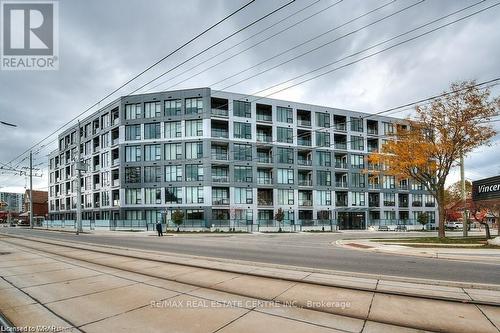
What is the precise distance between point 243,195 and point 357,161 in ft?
72.6

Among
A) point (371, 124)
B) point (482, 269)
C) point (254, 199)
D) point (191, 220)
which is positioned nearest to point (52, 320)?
point (482, 269)

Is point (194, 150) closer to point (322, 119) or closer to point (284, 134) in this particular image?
point (284, 134)

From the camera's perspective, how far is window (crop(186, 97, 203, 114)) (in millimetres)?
46219

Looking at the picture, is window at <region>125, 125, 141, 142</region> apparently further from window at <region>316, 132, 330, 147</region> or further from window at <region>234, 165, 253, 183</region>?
window at <region>316, 132, 330, 147</region>

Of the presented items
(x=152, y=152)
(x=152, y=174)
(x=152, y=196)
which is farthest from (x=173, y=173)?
(x=152, y=152)

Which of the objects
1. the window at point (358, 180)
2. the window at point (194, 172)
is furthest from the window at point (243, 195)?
the window at point (358, 180)

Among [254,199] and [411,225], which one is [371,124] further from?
[254,199]

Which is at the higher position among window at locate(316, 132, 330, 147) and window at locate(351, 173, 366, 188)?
window at locate(316, 132, 330, 147)

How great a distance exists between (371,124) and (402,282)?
54.1 metres

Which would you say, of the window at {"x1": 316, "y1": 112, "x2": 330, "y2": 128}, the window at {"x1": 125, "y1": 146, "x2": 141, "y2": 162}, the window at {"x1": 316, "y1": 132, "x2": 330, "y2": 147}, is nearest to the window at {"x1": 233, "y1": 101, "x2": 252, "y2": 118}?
the window at {"x1": 316, "y1": 112, "x2": 330, "y2": 128}

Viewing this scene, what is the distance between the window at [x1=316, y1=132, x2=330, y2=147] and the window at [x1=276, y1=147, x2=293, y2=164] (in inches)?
209

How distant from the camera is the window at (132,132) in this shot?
48312 mm

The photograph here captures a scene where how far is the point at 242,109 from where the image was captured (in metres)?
48.2

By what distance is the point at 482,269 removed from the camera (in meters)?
11.2
